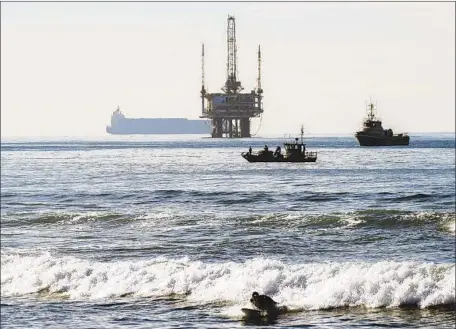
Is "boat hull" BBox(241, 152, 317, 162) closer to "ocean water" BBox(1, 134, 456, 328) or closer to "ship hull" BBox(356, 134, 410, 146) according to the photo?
"ocean water" BBox(1, 134, 456, 328)

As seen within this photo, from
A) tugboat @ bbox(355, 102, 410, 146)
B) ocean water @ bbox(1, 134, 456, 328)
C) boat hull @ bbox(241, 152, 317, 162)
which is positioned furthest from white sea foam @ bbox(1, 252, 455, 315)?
tugboat @ bbox(355, 102, 410, 146)

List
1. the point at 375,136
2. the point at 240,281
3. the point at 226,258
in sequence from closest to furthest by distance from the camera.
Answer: the point at 240,281
the point at 226,258
the point at 375,136

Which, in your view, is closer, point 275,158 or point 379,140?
point 275,158

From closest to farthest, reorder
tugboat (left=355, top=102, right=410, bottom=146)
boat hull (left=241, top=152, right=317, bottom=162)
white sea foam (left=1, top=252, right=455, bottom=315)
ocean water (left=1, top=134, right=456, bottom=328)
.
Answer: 1. ocean water (left=1, top=134, right=456, bottom=328)
2. white sea foam (left=1, top=252, right=455, bottom=315)
3. boat hull (left=241, top=152, right=317, bottom=162)
4. tugboat (left=355, top=102, right=410, bottom=146)

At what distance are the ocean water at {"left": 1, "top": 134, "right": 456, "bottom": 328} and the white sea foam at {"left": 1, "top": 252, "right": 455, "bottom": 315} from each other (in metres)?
0.04

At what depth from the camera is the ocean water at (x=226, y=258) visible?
23609mm

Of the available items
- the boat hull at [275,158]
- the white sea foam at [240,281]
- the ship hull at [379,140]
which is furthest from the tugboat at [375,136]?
the white sea foam at [240,281]

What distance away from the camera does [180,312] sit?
23.9 meters

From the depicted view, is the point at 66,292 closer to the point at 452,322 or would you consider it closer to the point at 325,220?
the point at 452,322

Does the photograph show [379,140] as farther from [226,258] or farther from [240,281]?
[240,281]

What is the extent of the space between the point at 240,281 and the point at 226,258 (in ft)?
19.5

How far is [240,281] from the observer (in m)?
26.8

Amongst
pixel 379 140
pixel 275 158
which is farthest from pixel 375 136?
pixel 275 158

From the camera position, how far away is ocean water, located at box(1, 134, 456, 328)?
930 inches
